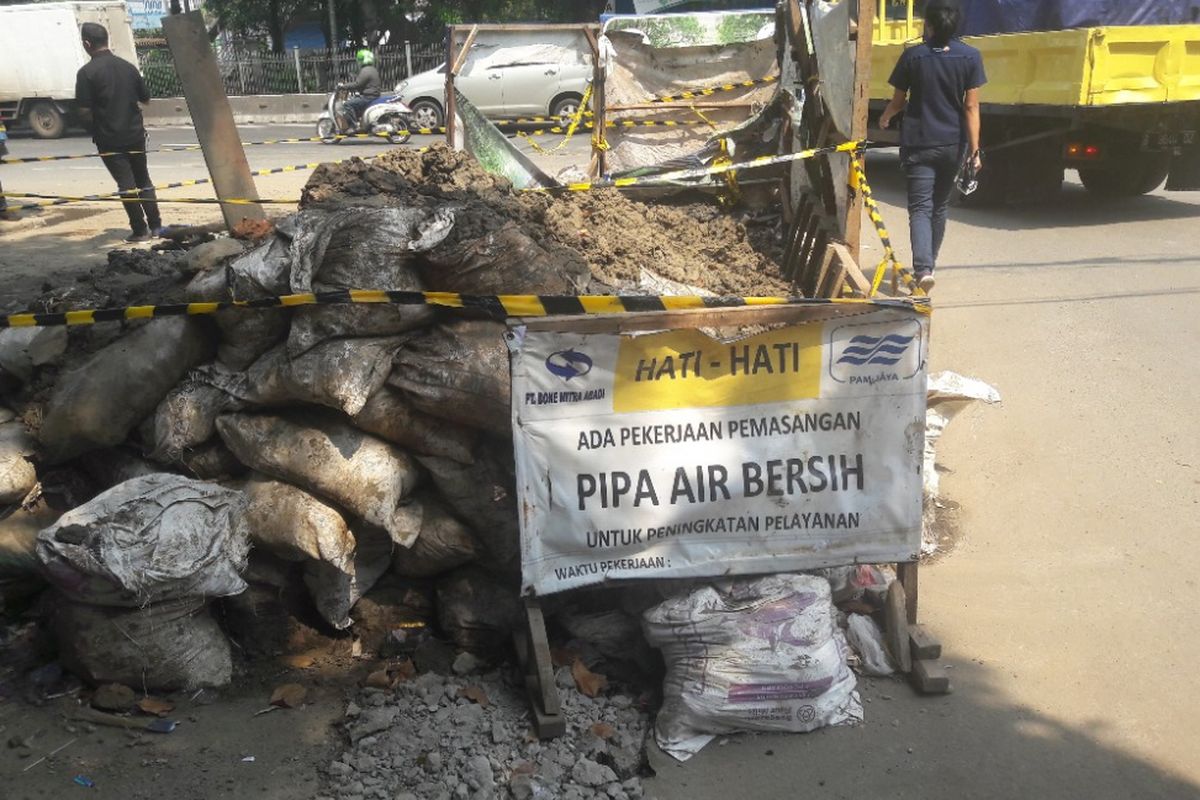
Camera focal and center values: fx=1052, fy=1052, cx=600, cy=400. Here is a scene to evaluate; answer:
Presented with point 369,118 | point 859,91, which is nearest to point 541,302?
point 859,91

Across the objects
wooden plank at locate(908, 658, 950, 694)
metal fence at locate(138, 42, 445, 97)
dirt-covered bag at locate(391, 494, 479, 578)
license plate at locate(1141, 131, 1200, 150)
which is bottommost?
wooden plank at locate(908, 658, 950, 694)

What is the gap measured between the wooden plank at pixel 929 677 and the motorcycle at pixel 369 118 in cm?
1675

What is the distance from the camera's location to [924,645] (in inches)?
140

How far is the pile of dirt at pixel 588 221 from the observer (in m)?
4.63

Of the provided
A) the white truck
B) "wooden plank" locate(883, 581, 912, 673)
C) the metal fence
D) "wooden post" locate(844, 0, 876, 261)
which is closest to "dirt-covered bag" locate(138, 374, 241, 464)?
"wooden plank" locate(883, 581, 912, 673)

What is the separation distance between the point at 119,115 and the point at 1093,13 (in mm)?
9022

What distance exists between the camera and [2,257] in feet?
29.1

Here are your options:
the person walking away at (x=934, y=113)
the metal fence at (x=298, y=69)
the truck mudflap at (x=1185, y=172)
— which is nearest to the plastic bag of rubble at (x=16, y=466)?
the person walking away at (x=934, y=113)

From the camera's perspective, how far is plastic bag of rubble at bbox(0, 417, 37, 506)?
13.2 feet

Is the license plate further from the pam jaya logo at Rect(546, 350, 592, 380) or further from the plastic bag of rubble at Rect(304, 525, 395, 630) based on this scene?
the plastic bag of rubble at Rect(304, 525, 395, 630)

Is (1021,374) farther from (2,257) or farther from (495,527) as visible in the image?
(2,257)

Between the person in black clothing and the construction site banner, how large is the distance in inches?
281

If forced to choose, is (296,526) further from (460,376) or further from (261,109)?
(261,109)

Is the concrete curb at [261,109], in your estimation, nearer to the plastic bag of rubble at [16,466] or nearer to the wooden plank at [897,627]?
the plastic bag of rubble at [16,466]
